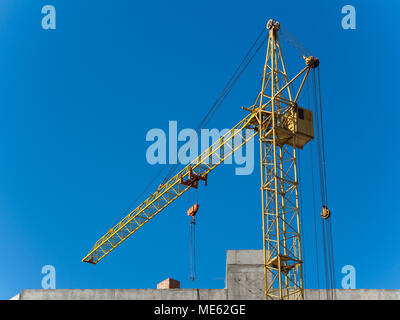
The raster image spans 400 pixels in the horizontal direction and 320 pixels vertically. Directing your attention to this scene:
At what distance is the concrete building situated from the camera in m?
53.7

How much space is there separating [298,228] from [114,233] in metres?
34.2

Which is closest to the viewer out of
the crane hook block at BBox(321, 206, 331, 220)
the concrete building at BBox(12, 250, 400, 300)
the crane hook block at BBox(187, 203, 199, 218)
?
the crane hook block at BBox(321, 206, 331, 220)

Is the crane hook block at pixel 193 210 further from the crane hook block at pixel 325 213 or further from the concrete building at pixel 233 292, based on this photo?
the crane hook block at pixel 325 213

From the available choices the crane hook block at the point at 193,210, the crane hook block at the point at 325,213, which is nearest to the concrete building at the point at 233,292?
the crane hook block at the point at 325,213

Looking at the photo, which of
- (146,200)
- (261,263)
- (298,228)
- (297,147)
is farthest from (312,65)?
(146,200)

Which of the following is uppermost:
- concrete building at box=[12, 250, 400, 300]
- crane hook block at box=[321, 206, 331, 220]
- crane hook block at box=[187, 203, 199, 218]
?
crane hook block at box=[187, 203, 199, 218]

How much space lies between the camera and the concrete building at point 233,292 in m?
53.7

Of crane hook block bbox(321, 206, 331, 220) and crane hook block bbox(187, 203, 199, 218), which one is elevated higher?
crane hook block bbox(187, 203, 199, 218)

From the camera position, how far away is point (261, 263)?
5575cm

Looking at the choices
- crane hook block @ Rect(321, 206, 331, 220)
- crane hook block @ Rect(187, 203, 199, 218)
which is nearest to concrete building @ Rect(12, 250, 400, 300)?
crane hook block @ Rect(321, 206, 331, 220)

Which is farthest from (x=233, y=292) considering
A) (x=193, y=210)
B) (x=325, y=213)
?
(x=193, y=210)

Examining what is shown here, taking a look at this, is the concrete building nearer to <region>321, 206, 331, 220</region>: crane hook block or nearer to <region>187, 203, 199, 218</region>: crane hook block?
<region>321, 206, 331, 220</region>: crane hook block
